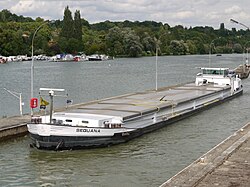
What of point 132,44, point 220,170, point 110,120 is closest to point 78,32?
point 132,44

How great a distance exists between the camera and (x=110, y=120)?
85.8 feet

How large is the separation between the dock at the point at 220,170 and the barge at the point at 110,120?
6.26m

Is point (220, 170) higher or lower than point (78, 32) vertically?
lower

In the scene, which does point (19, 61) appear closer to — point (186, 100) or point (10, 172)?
point (186, 100)

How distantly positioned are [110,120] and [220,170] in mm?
9120

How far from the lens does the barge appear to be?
24.6m

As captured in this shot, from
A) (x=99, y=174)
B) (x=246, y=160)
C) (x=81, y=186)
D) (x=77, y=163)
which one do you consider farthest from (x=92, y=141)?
(x=246, y=160)

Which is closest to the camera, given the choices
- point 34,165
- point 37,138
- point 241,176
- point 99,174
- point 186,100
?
point 241,176

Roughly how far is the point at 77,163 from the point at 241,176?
8.45 meters

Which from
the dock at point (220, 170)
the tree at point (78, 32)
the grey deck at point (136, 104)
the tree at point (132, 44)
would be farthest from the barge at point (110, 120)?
the tree at point (78, 32)

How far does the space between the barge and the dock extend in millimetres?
6259

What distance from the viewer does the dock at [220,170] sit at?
54.2 feet

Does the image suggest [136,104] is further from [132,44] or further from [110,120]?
[132,44]

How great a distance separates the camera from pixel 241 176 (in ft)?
56.9
